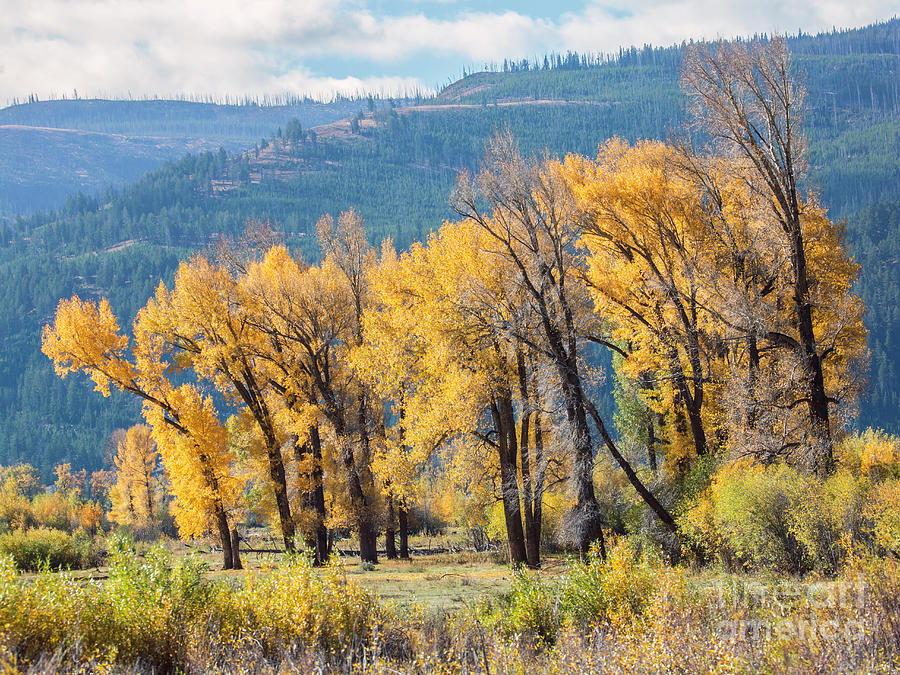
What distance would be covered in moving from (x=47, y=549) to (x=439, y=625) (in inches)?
807

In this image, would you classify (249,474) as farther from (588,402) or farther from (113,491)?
(113,491)

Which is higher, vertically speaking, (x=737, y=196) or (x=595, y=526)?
(x=737, y=196)

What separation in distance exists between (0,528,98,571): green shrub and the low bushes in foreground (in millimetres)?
17091

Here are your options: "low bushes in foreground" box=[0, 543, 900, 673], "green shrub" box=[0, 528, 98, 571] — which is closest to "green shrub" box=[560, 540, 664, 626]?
"low bushes in foreground" box=[0, 543, 900, 673]

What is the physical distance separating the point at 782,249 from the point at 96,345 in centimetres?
2297

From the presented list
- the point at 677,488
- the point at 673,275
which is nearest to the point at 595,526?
the point at 677,488

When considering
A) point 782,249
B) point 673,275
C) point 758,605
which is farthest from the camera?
point 673,275

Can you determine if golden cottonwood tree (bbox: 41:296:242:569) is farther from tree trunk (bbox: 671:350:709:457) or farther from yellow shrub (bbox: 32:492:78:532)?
tree trunk (bbox: 671:350:709:457)

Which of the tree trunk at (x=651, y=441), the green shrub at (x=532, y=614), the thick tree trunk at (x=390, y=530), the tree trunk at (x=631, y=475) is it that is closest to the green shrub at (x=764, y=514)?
the tree trunk at (x=631, y=475)

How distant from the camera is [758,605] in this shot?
10930 mm

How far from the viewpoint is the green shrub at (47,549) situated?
24977 mm

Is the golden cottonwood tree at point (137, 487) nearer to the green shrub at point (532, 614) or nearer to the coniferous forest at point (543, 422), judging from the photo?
the coniferous forest at point (543, 422)

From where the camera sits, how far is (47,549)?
1024 inches

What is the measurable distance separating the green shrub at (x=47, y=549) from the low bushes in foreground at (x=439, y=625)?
17.1 metres
